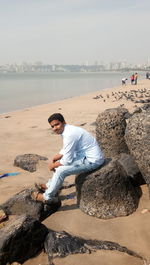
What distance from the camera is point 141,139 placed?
4832mm

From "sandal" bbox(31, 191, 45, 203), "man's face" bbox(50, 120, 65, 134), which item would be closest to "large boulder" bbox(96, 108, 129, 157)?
"man's face" bbox(50, 120, 65, 134)

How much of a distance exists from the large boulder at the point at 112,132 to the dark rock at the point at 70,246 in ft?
8.14

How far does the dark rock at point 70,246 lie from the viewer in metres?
4.12

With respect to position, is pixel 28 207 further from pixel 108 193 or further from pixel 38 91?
pixel 38 91

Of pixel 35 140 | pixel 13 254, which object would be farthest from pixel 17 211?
pixel 35 140

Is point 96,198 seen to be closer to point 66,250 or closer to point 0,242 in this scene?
point 66,250

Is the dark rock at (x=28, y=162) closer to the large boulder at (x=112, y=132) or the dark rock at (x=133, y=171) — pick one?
the large boulder at (x=112, y=132)

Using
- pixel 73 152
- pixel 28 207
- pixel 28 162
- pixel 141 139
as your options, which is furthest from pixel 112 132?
pixel 28 162

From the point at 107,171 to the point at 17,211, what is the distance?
1.68 meters

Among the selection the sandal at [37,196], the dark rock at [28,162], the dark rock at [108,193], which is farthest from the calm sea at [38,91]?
the dark rock at [108,193]

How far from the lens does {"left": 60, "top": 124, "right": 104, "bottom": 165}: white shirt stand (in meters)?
4.79

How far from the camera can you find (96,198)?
4973 mm

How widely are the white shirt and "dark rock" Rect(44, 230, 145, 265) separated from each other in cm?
115

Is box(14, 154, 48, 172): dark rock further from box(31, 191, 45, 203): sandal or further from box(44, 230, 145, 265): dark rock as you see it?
box(44, 230, 145, 265): dark rock
